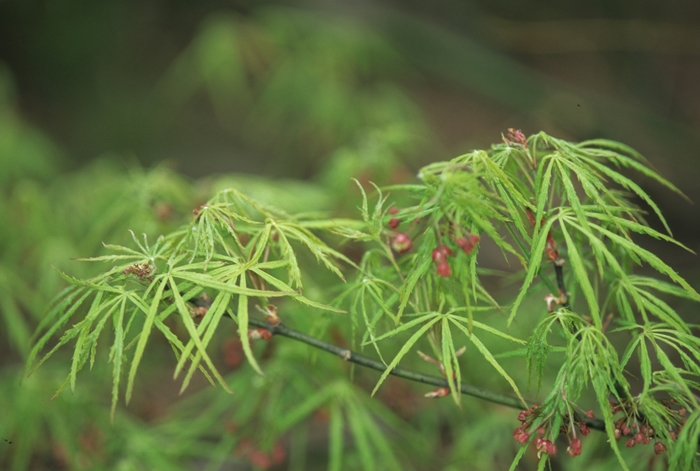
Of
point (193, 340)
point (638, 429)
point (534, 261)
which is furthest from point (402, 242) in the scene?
point (638, 429)

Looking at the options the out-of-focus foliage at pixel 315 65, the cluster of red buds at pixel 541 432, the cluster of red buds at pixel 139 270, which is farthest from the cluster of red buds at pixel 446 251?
the out-of-focus foliage at pixel 315 65

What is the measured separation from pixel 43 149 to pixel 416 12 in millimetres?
1573

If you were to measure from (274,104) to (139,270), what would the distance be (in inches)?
71.3

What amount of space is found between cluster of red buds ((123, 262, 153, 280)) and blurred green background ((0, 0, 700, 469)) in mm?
450

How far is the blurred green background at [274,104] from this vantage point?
136 centimetres

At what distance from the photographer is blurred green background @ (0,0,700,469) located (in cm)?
136

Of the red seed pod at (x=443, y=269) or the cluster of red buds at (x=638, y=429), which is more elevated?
the red seed pod at (x=443, y=269)

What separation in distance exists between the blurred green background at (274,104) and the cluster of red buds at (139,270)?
450 mm

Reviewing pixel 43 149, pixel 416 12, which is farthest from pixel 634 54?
pixel 43 149

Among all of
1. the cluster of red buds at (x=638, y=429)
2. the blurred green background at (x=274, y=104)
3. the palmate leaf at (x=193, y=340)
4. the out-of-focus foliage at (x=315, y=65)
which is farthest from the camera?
the out-of-focus foliage at (x=315, y=65)

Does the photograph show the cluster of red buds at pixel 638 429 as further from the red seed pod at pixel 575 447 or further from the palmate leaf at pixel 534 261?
the palmate leaf at pixel 534 261

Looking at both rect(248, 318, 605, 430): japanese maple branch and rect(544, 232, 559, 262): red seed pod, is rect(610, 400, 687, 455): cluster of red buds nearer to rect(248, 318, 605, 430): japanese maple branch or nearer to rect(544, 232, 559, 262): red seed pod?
rect(248, 318, 605, 430): japanese maple branch

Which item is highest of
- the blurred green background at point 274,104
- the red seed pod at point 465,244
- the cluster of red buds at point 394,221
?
the blurred green background at point 274,104

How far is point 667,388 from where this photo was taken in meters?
0.67
